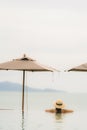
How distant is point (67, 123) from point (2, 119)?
2.44 metres

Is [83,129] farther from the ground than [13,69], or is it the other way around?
[13,69]

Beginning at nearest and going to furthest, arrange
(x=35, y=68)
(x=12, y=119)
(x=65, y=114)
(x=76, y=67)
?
(x=76, y=67), (x=35, y=68), (x=12, y=119), (x=65, y=114)

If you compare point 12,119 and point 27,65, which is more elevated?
point 27,65

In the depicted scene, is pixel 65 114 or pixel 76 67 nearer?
pixel 76 67

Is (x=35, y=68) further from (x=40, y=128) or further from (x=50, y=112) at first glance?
(x=50, y=112)

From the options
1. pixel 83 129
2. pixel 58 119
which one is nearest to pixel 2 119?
pixel 58 119

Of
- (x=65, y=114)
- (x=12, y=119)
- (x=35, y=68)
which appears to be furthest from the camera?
(x=65, y=114)

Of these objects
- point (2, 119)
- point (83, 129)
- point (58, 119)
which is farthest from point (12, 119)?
point (83, 129)

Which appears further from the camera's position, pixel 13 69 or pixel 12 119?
pixel 12 119

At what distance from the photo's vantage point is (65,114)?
23.3 meters

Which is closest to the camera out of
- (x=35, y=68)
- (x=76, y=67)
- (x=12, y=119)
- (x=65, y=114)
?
(x=76, y=67)

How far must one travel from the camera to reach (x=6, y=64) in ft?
61.7

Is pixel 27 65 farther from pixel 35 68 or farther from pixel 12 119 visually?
pixel 12 119

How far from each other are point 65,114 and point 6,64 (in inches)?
213
